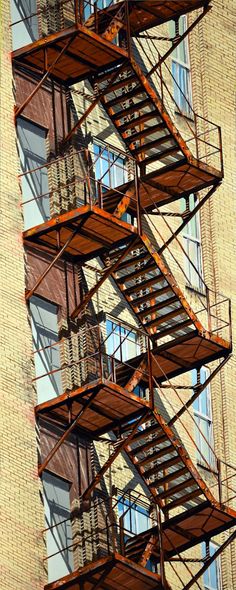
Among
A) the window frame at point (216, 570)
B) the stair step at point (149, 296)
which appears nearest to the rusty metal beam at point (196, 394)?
the stair step at point (149, 296)

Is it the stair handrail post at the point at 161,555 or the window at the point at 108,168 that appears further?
the window at the point at 108,168

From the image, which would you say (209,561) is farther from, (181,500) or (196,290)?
(196,290)

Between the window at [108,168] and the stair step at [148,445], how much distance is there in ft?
16.6

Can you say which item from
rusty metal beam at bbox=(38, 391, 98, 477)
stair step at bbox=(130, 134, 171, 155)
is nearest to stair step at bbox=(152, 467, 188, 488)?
rusty metal beam at bbox=(38, 391, 98, 477)

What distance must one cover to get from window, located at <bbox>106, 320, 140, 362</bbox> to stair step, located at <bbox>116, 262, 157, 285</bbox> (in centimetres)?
83

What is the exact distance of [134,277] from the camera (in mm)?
47281

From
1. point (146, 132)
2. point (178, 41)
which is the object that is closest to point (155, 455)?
point (146, 132)

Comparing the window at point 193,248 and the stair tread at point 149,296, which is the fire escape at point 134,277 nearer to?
the stair tread at point 149,296

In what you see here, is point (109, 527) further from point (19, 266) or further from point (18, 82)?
point (18, 82)

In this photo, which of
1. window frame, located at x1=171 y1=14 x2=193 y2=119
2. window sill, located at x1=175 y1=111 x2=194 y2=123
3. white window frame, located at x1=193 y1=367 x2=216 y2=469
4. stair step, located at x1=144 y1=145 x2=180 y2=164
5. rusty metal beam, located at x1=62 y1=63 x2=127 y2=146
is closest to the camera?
rusty metal beam, located at x1=62 y1=63 x2=127 y2=146

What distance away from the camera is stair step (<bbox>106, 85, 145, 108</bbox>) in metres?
47.0

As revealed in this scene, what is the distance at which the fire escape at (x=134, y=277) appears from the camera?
146 ft

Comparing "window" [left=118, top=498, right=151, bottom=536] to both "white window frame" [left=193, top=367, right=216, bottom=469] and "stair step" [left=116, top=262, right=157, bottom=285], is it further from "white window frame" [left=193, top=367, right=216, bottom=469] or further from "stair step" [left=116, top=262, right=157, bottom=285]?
"stair step" [left=116, top=262, right=157, bottom=285]

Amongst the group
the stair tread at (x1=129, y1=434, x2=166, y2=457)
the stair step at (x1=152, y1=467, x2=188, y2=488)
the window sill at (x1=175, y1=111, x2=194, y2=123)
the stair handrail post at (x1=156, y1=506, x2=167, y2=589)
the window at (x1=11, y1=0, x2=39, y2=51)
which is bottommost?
the stair handrail post at (x1=156, y1=506, x2=167, y2=589)
